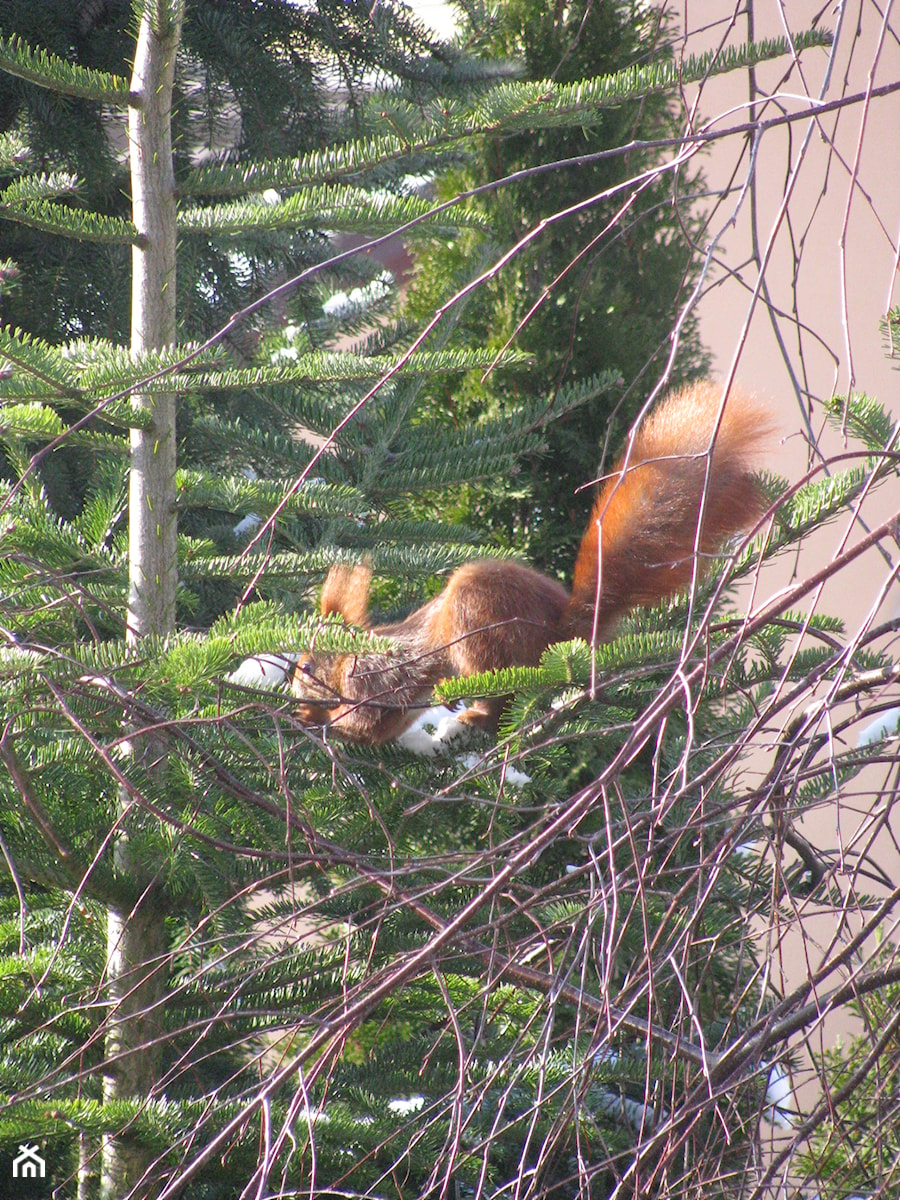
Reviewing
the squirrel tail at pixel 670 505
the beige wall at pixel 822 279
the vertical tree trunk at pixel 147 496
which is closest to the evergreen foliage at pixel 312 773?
the vertical tree trunk at pixel 147 496

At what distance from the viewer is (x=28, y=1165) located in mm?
1673

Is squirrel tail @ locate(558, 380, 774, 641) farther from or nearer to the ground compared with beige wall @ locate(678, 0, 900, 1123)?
nearer to the ground

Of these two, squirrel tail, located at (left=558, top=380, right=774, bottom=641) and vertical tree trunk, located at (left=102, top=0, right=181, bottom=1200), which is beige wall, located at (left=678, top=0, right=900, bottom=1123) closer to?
squirrel tail, located at (left=558, top=380, right=774, bottom=641)

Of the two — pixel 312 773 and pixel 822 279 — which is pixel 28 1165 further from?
pixel 822 279

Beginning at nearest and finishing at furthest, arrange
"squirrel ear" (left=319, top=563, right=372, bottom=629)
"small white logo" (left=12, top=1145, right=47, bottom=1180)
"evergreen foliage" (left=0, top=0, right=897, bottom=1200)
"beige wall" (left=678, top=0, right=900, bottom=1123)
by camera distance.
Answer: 1. "evergreen foliage" (left=0, top=0, right=897, bottom=1200)
2. "small white logo" (left=12, top=1145, right=47, bottom=1180)
3. "squirrel ear" (left=319, top=563, right=372, bottom=629)
4. "beige wall" (left=678, top=0, right=900, bottom=1123)

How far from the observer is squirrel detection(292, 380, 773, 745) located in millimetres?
1454

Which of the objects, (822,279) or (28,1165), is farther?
(822,279)

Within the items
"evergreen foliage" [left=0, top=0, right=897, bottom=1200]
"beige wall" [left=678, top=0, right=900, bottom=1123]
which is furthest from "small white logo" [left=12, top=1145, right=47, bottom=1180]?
"beige wall" [left=678, top=0, right=900, bottom=1123]

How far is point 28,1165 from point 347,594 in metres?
1.05

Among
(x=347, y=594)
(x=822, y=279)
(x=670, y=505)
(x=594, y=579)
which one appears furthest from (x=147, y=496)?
(x=822, y=279)

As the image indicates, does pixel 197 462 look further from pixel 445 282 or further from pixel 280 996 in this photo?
pixel 280 996

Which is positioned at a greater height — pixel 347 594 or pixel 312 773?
pixel 347 594

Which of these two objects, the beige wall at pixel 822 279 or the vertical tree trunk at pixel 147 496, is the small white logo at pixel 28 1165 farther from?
the beige wall at pixel 822 279

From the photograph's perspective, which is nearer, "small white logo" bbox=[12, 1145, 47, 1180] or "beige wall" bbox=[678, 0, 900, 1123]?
"small white logo" bbox=[12, 1145, 47, 1180]
